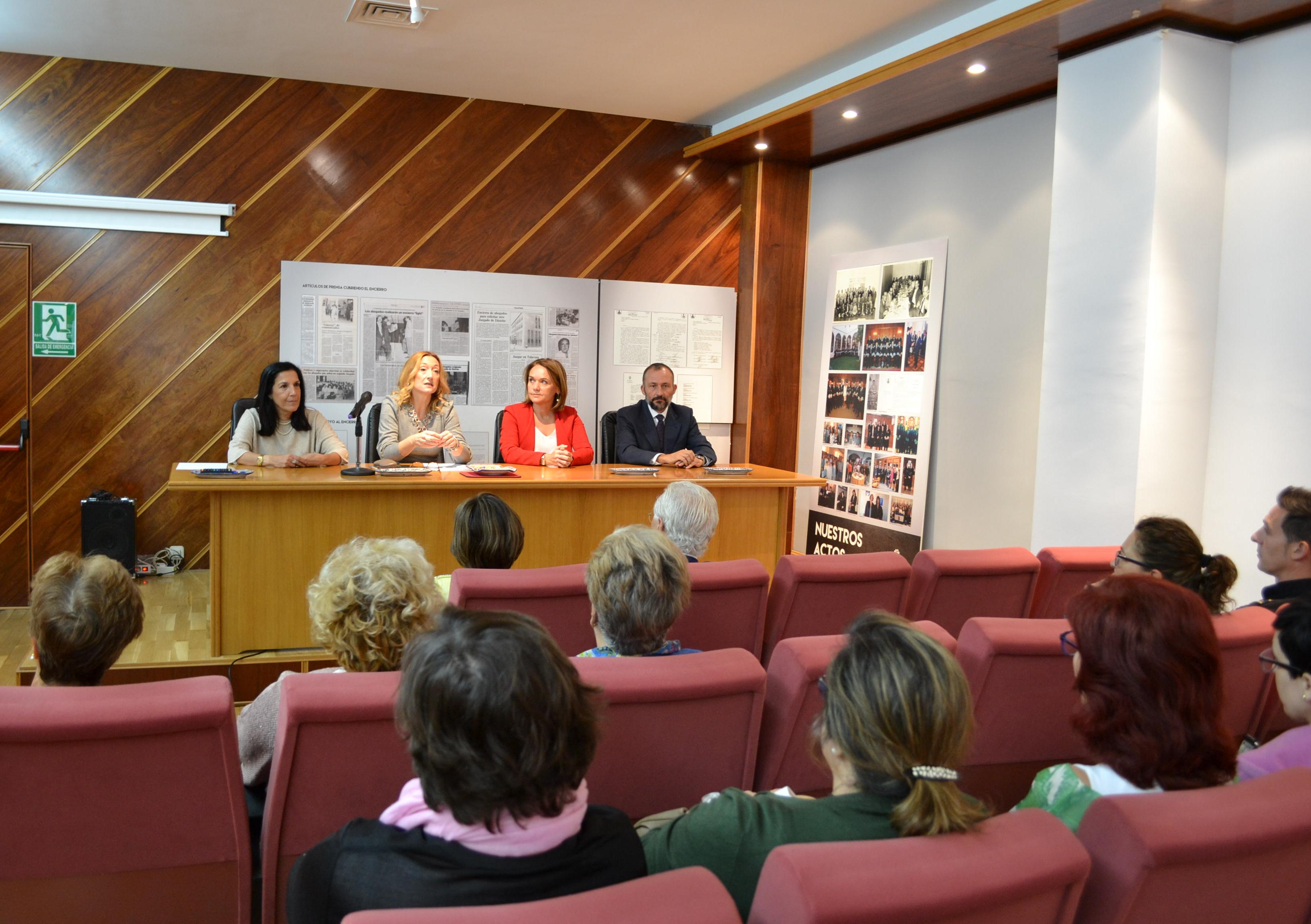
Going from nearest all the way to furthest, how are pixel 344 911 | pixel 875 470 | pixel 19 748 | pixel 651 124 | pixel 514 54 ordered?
pixel 344 911 → pixel 19 748 → pixel 514 54 → pixel 875 470 → pixel 651 124

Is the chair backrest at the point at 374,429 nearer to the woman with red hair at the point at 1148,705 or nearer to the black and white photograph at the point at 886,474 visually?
the black and white photograph at the point at 886,474

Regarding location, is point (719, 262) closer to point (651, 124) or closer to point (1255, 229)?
point (651, 124)

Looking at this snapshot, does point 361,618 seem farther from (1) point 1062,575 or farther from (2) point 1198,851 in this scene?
(1) point 1062,575

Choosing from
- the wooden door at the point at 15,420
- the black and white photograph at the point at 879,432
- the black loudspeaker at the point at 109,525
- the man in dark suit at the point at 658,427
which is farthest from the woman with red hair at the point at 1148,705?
the wooden door at the point at 15,420

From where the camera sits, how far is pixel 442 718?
A: 3.99ft

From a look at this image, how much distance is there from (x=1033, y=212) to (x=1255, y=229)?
132 centimetres

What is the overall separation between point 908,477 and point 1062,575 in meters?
3.25

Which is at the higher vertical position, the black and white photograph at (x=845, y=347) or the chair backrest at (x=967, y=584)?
the black and white photograph at (x=845, y=347)

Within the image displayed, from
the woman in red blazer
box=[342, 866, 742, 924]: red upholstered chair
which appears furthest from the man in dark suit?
box=[342, 866, 742, 924]: red upholstered chair

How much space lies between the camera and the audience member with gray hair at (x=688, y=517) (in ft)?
10.6

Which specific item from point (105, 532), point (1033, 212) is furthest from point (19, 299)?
point (1033, 212)

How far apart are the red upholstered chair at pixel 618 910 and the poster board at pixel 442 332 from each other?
19.3 ft

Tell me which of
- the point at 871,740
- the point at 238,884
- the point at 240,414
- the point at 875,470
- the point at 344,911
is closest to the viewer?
the point at 344,911

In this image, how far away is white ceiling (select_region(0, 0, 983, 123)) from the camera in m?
5.23
